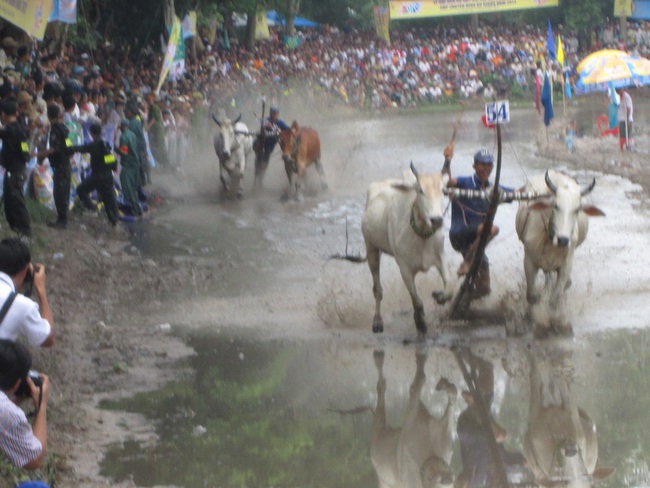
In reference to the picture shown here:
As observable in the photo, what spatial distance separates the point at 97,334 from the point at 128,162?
6.60 metres

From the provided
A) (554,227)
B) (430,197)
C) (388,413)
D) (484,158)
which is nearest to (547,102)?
(484,158)

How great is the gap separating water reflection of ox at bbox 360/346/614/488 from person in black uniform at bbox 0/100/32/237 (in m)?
5.46

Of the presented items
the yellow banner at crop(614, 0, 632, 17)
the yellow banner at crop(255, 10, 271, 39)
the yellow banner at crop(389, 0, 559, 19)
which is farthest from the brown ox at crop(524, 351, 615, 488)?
the yellow banner at crop(389, 0, 559, 19)

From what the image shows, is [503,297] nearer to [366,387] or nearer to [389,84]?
[366,387]

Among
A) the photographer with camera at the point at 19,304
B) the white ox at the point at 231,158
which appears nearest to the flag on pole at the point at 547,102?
the white ox at the point at 231,158

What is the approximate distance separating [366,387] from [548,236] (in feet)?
7.25

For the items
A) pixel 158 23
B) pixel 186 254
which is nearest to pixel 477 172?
pixel 186 254

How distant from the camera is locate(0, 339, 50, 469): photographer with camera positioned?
15.9ft

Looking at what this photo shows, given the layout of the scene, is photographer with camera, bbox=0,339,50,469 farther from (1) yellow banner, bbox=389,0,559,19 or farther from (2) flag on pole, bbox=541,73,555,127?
(1) yellow banner, bbox=389,0,559,19

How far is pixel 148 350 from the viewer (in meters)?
9.81

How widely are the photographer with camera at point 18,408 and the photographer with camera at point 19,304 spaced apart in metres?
0.40

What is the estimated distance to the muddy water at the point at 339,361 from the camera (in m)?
7.01

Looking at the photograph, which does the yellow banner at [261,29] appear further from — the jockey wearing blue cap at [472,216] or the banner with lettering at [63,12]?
the jockey wearing blue cap at [472,216]

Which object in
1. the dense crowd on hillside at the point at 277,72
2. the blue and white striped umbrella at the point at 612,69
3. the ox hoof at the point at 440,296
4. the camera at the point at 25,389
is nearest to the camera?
the camera at the point at 25,389
